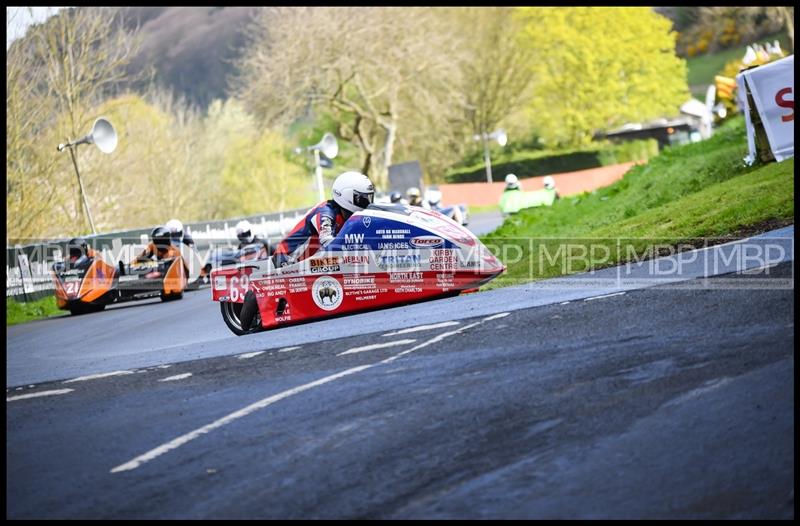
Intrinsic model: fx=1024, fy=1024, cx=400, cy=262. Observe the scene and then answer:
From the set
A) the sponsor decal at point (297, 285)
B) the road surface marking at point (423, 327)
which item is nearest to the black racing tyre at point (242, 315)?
the sponsor decal at point (297, 285)

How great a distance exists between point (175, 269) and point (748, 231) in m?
11.9

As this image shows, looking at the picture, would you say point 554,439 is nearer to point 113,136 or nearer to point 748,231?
point 748,231

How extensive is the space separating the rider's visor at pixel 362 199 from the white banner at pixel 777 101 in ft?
26.4

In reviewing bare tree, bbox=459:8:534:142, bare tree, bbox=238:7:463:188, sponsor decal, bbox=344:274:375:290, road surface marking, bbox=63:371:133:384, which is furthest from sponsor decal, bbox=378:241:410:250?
bare tree, bbox=459:8:534:142

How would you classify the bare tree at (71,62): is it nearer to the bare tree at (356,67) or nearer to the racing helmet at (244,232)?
the bare tree at (356,67)

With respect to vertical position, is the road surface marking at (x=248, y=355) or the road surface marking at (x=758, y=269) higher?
the road surface marking at (x=758, y=269)

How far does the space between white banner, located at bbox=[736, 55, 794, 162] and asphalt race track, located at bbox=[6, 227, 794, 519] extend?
5885 millimetres

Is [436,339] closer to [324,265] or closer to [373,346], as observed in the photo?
[373,346]

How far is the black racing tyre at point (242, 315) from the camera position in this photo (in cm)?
1180

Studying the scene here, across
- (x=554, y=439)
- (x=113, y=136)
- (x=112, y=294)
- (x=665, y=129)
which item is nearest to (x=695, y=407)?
(x=554, y=439)

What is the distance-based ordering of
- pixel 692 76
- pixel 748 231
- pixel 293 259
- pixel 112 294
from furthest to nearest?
pixel 692 76, pixel 112 294, pixel 748 231, pixel 293 259

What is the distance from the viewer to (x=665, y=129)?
228 feet

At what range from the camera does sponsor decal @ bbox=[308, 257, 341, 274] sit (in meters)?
10.8

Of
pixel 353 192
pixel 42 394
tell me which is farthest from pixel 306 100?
pixel 42 394
